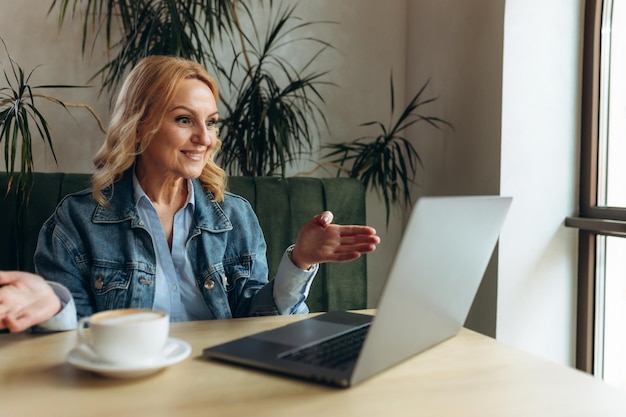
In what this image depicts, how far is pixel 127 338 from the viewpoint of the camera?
806 mm

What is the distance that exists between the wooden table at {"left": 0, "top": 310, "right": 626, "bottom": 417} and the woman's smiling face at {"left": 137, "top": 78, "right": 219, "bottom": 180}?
0.71 m

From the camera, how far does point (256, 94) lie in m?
2.67

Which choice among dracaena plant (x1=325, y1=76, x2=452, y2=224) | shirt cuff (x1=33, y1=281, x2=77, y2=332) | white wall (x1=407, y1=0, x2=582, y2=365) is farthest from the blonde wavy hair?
white wall (x1=407, y1=0, x2=582, y2=365)

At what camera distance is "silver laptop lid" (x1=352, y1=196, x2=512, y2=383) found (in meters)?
0.75

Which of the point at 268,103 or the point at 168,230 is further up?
the point at 268,103

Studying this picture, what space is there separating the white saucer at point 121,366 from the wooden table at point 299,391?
0.05 feet

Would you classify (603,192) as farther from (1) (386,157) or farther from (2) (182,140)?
(2) (182,140)

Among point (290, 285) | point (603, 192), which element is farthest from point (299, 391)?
point (603, 192)

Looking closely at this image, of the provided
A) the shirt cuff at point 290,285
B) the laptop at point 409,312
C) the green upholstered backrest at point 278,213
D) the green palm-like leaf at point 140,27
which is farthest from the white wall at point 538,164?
the laptop at point 409,312

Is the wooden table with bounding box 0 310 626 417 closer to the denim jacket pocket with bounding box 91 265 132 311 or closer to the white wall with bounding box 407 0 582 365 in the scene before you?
the denim jacket pocket with bounding box 91 265 132 311

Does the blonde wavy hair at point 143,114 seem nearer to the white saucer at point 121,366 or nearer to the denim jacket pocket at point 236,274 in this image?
the denim jacket pocket at point 236,274

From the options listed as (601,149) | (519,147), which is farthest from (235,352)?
(601,149)

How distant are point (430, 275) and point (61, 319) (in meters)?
0.64

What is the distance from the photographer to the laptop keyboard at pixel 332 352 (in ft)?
2.87
